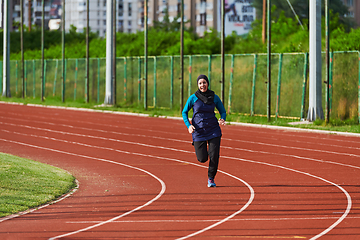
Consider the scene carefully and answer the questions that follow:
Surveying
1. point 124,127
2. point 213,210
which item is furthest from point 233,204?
point 124,127

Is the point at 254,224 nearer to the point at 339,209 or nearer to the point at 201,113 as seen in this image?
the point at 339,209

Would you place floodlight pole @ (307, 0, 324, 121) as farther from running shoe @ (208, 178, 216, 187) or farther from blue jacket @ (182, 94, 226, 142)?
blue jacket @ (182, 94, 226, 142)

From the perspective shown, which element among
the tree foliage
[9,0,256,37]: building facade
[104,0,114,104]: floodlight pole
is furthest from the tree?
[9,0,256,37]: building facade

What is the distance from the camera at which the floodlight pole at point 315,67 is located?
25672mm

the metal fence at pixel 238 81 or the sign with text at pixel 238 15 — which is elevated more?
the sign with text at pixel 238 15

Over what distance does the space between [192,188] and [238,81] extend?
21122mm

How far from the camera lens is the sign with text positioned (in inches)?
4267

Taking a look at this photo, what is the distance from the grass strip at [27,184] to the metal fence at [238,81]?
1629cm

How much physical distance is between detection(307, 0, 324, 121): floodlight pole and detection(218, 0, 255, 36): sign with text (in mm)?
82969

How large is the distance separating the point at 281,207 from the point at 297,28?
138 feet

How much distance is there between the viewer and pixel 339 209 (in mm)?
9289

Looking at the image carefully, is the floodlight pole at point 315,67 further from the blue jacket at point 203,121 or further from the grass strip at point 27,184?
the blue jacket at point 203,121

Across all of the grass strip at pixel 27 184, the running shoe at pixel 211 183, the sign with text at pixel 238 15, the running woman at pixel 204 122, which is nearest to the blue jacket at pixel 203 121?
the running woman at pixel 204 122

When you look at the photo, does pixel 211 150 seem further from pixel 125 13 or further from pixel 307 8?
pixel 125 13
